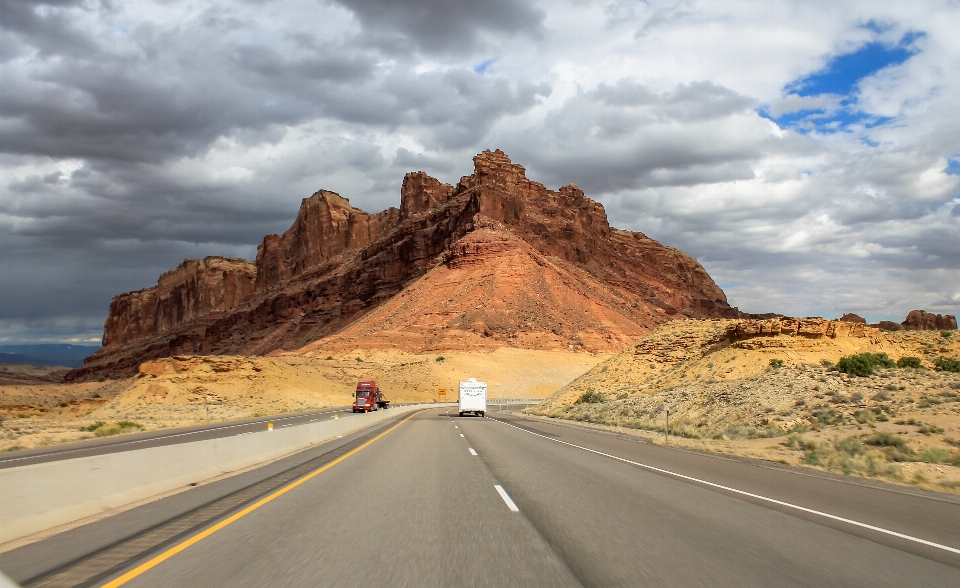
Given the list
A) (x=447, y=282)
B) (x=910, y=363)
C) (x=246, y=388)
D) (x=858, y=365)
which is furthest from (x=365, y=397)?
(x=447, y=282)

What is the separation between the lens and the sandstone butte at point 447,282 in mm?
103625

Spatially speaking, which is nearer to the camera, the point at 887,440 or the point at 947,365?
the point at 887,440

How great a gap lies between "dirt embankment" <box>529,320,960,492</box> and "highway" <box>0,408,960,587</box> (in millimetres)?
5184

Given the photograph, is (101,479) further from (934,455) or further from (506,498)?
(934,455)

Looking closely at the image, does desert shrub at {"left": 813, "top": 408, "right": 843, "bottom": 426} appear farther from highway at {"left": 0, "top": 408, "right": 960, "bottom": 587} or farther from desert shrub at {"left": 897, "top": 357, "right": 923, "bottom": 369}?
desert shrub at {"left": 897, "top": 357, "right": 923, "bottom": 369}

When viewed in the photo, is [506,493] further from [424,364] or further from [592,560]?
[424,364]

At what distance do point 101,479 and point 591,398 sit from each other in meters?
39.9

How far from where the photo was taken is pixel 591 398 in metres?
47.1

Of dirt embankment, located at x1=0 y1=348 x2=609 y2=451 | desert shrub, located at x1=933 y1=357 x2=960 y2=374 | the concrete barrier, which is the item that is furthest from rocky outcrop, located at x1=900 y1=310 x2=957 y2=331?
the concrete barrier

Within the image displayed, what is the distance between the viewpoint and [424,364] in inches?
3474

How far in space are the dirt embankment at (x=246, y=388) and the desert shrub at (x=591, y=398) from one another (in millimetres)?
22756

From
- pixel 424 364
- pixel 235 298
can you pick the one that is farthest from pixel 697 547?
pixel 235 298

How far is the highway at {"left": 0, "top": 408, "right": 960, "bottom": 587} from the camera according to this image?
5984 millimetres

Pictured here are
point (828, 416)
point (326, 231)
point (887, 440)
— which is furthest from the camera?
point (326, 231)
